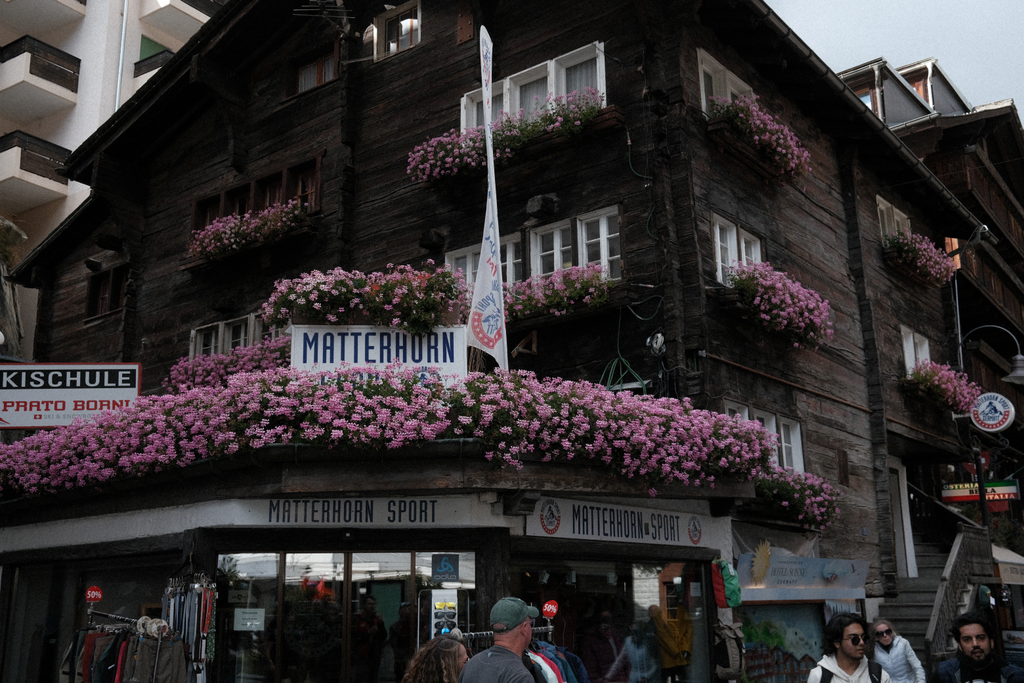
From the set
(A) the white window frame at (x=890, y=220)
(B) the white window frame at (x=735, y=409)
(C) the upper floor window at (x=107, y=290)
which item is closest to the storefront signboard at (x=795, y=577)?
(B) the white window frame at (x=735, y=409)

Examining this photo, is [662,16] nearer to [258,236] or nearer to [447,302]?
[447,302]

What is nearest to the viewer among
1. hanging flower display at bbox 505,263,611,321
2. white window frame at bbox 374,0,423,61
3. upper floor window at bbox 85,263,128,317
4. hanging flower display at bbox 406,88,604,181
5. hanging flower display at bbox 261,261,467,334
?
hanging flower display at bbox 261,261,467,334

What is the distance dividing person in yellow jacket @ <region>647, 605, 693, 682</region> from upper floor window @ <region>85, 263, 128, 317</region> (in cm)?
1272

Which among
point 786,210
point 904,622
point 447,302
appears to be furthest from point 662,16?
point 904,622

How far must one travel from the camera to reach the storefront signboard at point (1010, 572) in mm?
18531

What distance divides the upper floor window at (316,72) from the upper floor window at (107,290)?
17.3 ft

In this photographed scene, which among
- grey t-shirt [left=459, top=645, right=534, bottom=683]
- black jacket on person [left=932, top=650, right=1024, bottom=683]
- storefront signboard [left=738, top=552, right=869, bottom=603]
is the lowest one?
black jacket on person [left=932, top=650, right=1024, bottom=683]

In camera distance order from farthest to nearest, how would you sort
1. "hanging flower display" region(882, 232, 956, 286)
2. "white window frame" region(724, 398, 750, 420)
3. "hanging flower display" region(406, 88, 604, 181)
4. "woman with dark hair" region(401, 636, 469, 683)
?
1. "hanging flower display" region(882, 232, 956, 286)
2. "hanging flower display" region(406, 88, 604, 181)
3. "white window frame" region(724, 398, 750, 420)
4. "woman with dark hair" region(401, 636, 469, 683)

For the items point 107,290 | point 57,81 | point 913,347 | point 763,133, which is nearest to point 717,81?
point 763,133

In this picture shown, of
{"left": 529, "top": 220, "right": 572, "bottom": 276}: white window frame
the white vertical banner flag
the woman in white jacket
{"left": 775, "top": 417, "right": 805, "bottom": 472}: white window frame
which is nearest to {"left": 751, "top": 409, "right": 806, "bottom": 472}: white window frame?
{"left": 775, "top": 417, "right": 805, "bottom": 472}: white window frame

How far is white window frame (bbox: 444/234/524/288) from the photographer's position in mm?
13969

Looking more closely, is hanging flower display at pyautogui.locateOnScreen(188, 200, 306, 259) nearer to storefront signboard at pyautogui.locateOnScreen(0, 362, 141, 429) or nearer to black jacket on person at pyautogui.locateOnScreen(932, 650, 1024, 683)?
storefront signboard at pyautogui.locateOnScreen(0, 362, 141, 429)

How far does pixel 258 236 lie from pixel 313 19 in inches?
175

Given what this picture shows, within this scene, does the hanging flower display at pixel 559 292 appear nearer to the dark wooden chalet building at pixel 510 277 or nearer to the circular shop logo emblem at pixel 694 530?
the dark wooden chalet building at pixel 510 277
